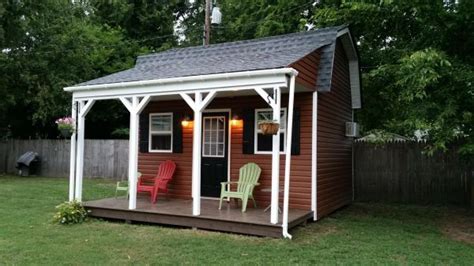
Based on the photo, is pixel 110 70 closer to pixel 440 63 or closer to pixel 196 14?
pixel 196 14

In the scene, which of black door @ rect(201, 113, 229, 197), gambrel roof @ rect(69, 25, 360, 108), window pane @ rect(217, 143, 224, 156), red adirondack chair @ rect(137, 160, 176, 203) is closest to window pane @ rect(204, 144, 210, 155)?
black door @ rect(201, 113, 229, 197)

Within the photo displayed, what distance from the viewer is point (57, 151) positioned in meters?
15.8

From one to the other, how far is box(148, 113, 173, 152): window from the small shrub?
2.36 metres

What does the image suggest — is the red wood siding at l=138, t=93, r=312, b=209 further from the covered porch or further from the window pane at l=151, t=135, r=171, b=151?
the covered porch

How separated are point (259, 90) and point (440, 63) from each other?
2.57 metres

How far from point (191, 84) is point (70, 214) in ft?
9.83

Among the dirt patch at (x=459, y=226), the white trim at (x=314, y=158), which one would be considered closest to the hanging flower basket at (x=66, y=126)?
the white trim at (x=314, y=158)

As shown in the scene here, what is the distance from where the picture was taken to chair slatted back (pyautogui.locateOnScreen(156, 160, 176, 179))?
898 centimetres

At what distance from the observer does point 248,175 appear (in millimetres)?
8016

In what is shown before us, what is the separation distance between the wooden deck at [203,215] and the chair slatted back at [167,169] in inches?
28.1

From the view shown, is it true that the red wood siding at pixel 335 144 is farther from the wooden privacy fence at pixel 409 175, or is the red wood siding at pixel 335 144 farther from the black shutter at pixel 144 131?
the black shutter at pixel 144 131

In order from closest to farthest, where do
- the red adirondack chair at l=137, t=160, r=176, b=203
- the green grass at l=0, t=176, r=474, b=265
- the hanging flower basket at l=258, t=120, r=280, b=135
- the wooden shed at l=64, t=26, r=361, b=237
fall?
the green grass at l=0, t=176, r=474, b=265, the hanging flower basket at l=258, t=120, r=280, b=135, the wooden shed at l=64, t=26, r=361, b=237, the red adirondack chair at l=137, t=160, r=176, b=203

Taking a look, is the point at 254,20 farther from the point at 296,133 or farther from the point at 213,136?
the point at 296,133

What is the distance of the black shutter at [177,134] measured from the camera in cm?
910
